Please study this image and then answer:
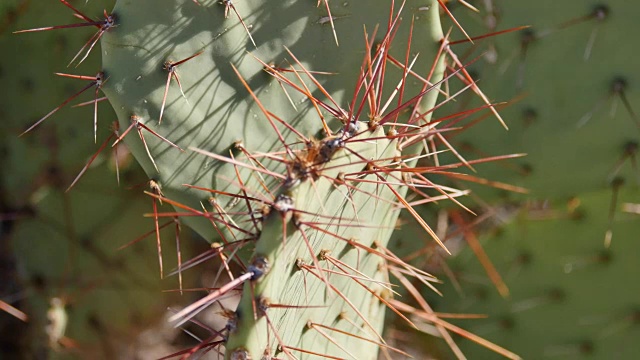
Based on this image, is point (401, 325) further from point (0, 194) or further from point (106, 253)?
point (0, 194)

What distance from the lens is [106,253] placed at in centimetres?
176

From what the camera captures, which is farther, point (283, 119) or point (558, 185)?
point (558, 185)

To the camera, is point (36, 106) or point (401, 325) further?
point (401, 325)

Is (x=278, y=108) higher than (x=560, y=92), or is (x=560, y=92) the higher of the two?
(x=278, y=108)

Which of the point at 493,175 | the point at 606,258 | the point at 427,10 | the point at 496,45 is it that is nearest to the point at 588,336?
the point at 606,258

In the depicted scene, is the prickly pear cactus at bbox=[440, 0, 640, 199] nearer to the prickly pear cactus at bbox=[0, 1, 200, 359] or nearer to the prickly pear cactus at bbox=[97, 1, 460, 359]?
the prickly pear cactus at bbox=[97, 1, 460, 359]

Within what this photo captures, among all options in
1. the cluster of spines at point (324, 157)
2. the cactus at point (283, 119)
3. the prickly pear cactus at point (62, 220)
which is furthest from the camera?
the prickly pear cactus at point (62, 220)

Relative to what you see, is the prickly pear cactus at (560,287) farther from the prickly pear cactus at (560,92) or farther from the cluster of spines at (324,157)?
the cluster of spines at (324,157)

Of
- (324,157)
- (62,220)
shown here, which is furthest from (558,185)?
(62,220)

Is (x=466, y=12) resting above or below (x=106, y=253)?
above

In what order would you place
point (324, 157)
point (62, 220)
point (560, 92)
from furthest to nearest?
point (62, 220), point (560, 92), point (324, 157)

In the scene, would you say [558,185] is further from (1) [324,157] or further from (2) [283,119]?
(1) [324,157]

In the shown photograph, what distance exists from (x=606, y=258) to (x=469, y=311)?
1.03 feet

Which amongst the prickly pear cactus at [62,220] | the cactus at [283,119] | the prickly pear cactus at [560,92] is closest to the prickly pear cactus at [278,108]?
the cactus at [283,119]
